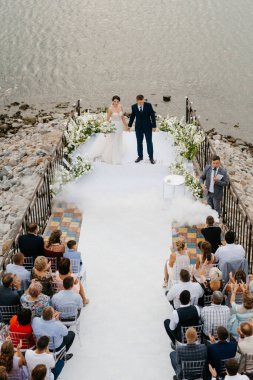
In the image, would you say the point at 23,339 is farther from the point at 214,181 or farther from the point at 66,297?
the point at 214,181

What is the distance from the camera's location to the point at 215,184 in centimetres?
1238

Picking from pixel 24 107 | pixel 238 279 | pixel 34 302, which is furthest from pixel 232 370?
pixel 24 107

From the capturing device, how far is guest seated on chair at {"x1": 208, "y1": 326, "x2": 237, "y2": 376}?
7.98 meters

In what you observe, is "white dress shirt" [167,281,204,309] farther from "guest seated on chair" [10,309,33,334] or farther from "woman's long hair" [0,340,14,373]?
"woman's long hair" [0,340,14,373]

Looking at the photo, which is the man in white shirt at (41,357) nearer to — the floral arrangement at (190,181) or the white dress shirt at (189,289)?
the white dress shirt at (189,289)

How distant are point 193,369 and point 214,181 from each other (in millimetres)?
5051

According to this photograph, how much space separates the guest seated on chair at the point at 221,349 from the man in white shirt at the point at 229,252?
214 cm

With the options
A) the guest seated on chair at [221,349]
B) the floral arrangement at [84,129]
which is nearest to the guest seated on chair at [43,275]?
the guest seated on chair at [221,349]

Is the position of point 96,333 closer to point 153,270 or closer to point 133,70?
point 153,270

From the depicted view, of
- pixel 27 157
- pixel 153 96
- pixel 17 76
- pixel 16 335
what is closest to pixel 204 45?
pixel 153 96

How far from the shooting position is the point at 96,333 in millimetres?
9672

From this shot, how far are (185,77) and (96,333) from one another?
2286cm

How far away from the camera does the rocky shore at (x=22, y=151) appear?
1716 cm

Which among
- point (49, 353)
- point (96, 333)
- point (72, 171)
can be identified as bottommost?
point (96, 333)
